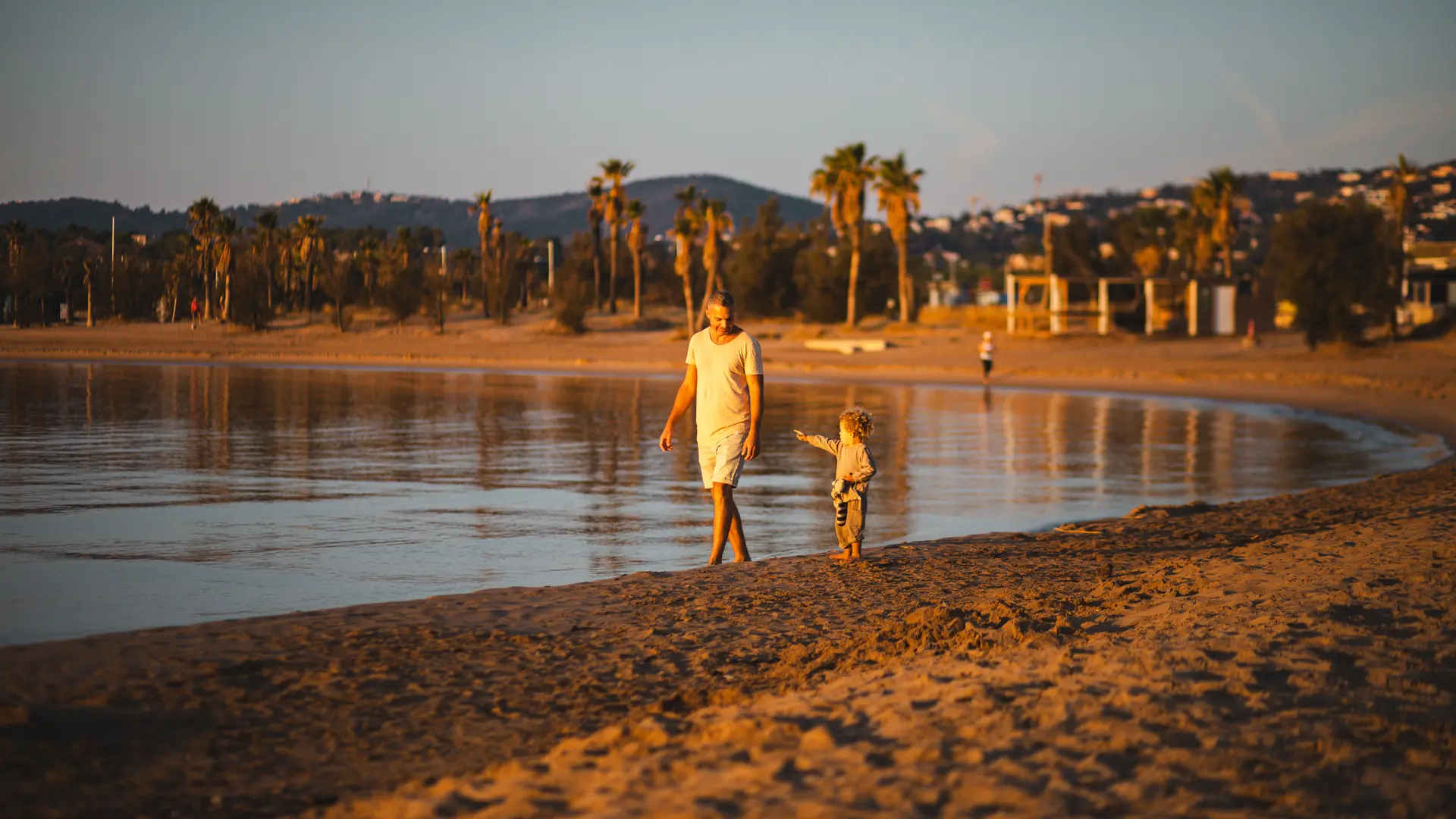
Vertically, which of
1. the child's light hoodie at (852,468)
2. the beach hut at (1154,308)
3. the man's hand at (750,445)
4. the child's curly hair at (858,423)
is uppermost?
the beach hut at (1154,308)

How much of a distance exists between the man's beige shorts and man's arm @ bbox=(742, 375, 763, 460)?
0.11 feet

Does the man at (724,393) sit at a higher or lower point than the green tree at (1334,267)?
lower

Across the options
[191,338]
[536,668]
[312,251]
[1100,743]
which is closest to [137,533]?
[536,668]

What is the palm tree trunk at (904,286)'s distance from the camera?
230ft

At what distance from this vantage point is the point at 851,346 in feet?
184

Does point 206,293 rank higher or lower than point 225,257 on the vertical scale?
lower

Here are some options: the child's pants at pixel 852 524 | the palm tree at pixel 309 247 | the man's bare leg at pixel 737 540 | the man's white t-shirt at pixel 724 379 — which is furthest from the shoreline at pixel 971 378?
the palm tree at pixel 309 247

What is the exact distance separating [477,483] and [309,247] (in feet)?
267

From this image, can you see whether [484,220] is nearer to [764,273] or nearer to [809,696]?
[764,273]

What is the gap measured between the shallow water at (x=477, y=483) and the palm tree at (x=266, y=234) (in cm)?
5789

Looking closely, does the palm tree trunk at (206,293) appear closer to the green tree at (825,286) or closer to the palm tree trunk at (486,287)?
the palm tree trunk at (486,287)

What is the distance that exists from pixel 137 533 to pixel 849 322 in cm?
5990

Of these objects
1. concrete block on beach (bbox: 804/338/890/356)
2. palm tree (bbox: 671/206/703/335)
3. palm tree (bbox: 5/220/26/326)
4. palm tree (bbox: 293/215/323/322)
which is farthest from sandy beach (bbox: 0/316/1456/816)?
palm tree (bbox: 293/215/323/322)

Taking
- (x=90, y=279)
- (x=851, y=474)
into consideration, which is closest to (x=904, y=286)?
(x=90, y=279)
